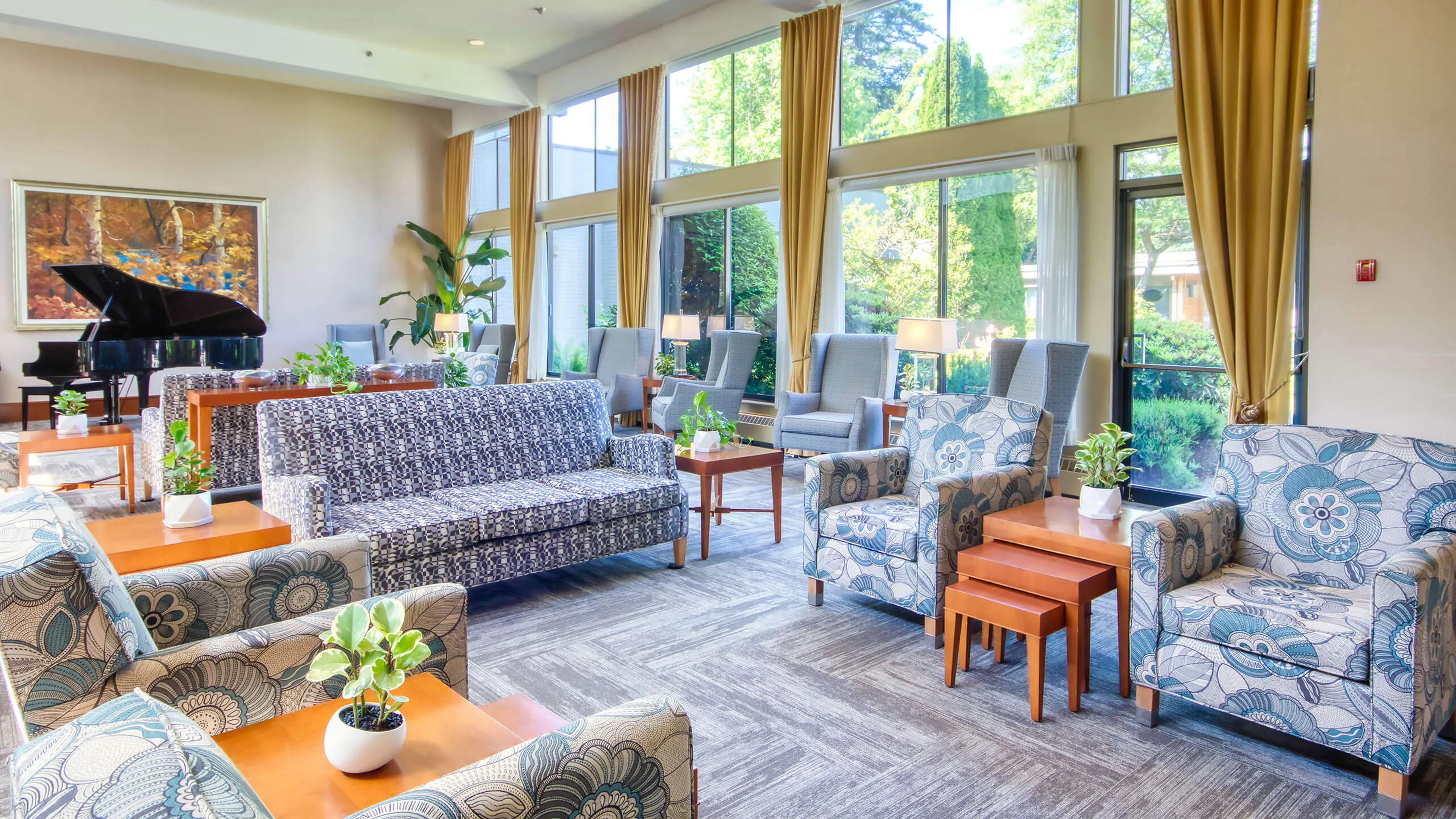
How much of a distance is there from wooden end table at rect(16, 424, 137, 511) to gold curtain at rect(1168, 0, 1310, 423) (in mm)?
6726

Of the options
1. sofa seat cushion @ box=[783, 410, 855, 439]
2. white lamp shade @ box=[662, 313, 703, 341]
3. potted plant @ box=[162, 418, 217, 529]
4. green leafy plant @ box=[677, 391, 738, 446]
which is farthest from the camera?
white lamp shade @ box=[662, 313, 703, 341]

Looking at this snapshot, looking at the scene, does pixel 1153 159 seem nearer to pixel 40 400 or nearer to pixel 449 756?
pixel 449 756

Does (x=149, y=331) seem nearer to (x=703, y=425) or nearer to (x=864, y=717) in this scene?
(x=703, y=425)

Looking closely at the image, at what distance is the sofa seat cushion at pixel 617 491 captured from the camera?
4184 millimetres

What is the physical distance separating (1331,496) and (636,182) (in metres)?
7.76

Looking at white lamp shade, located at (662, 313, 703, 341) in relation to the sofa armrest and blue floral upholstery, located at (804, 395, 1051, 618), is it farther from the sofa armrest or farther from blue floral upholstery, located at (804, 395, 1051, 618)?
the sofa armrest

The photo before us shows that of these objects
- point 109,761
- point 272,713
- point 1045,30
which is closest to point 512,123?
point 1045,30

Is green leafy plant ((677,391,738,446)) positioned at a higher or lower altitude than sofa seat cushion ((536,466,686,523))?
higher

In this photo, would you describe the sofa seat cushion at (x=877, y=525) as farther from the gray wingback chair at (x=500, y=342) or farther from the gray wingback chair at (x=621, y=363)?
A: the gray wingback chair at (x=500, y=342)

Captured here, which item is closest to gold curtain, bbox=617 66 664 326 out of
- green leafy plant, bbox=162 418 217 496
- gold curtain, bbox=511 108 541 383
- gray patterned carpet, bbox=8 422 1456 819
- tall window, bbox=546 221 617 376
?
tall window, bbox=546 221 617 376

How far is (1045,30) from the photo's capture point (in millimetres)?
6266

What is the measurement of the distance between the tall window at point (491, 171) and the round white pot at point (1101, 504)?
32.7ft

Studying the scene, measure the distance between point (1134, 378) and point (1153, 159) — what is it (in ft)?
4.55

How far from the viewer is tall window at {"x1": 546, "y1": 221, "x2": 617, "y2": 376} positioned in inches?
416
